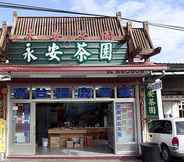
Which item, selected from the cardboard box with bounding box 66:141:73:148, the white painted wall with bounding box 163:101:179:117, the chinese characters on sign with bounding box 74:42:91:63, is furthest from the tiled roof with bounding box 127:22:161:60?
the white painted wall with bounding box 163:101:179:117

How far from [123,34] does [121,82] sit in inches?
98.2

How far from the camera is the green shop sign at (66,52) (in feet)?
63.0

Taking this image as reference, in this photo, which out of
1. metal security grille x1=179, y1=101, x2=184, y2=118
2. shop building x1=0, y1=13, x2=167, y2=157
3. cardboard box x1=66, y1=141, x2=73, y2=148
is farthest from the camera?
metal security grille x1=179, y1=101, x2=184, y2=118

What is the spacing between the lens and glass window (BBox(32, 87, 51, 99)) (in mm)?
18875

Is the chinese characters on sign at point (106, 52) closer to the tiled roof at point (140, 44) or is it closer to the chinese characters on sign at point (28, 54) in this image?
the tiled roof at point (140, 44)

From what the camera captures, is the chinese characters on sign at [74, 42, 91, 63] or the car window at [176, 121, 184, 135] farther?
the chinese characters on sign at [74, 42, 91, 63]

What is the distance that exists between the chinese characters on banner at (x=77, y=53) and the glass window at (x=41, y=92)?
52.2 inches

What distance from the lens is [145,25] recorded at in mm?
21266

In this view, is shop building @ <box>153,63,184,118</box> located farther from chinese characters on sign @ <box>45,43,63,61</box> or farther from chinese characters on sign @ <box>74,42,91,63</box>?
chinese characters on sign @ <box>45,43,63,61</box>

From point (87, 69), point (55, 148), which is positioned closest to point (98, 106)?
point (55, 148)

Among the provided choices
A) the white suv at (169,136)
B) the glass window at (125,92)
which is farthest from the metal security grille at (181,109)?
the glass window at (125,92)

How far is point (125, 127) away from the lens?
19219 mm

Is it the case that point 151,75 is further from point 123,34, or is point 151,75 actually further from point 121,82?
point 123,34

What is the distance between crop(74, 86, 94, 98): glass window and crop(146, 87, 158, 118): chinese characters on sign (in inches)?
98.9
